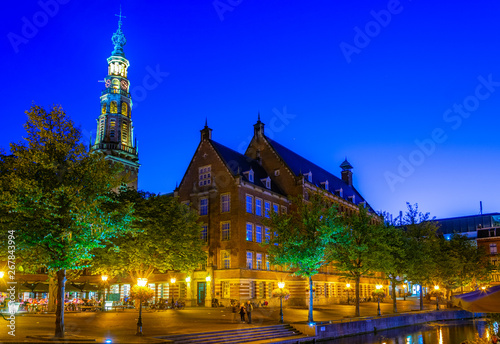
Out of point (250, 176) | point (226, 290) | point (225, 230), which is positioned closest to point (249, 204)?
point (250, 176)

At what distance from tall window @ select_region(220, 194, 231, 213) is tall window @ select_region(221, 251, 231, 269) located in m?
5.28

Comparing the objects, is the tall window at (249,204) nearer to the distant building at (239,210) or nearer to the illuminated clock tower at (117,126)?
the distant building at (239,210)

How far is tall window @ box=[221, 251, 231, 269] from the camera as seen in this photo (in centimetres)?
5577

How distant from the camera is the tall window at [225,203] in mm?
57500

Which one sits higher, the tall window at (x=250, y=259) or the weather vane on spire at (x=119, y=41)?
the weather vane on spire at (x=119, y=41)

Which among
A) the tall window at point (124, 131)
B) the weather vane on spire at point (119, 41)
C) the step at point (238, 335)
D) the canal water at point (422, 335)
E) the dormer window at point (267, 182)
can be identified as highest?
the weather vane on spire at point (119, 41)

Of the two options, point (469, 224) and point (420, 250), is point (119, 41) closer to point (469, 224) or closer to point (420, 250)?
point (420, 250)

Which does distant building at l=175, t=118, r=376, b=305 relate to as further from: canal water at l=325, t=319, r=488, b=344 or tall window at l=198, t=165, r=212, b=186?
canal water at l=325, t=319, r=488, b=344

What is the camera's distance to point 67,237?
23.9 metres

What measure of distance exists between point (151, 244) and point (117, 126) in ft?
201

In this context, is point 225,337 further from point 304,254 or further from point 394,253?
point 394,253

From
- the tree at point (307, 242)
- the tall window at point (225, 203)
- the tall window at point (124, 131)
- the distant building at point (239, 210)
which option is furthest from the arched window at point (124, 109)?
the tree at point (307, 242)

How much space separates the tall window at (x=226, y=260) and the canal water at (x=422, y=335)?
21.7 metres

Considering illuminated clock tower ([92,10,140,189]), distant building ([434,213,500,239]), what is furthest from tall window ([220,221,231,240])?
distant building ([434,213,500,239])
